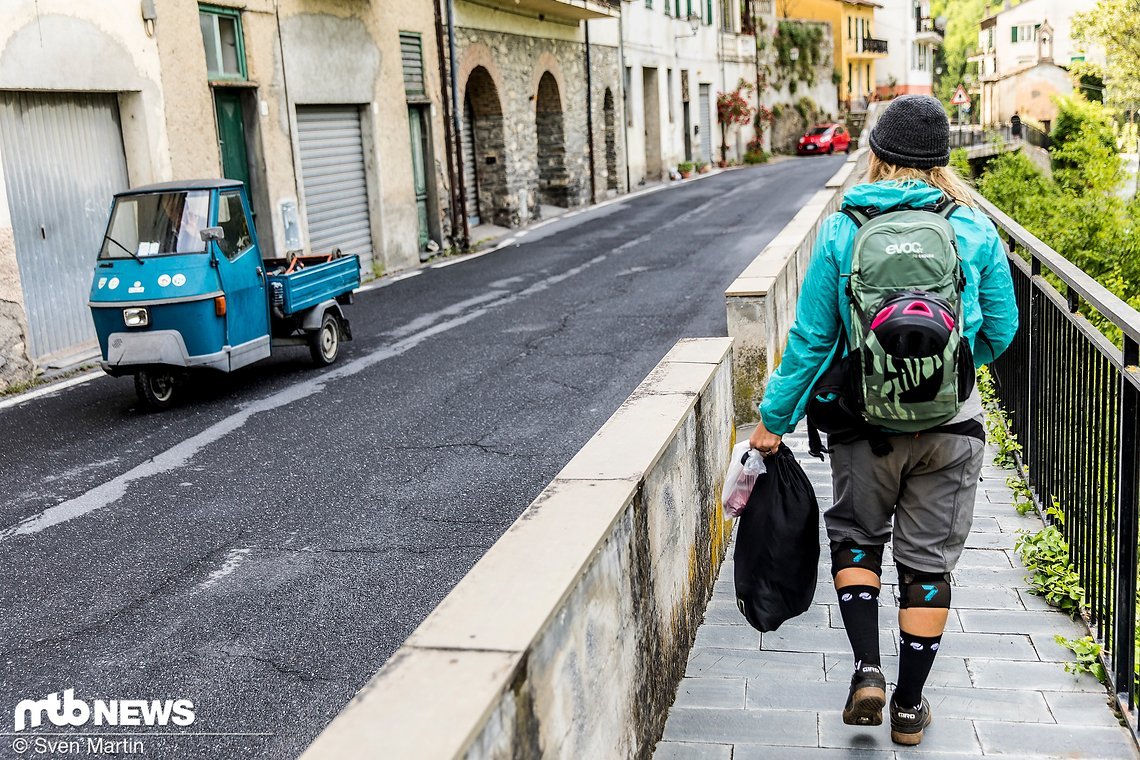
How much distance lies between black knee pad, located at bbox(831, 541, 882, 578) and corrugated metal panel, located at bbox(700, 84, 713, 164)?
1535 inches

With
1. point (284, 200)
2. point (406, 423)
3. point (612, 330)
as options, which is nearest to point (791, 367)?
point (406, 423)

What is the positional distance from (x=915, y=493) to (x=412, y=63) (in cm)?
1737

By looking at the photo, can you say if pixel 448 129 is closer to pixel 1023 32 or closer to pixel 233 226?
pixel 233 226

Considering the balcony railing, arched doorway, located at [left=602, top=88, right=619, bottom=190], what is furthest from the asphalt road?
the balcony railing

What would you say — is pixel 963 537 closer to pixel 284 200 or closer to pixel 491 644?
pixel 491 644

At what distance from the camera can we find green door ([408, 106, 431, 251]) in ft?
64.5

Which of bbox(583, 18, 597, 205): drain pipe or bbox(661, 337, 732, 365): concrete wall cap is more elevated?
bbox(583, 18, 597, 205): drain pipe

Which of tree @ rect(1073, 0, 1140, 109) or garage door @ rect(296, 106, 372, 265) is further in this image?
tree @ rect(1073, 0, 1140, 109)

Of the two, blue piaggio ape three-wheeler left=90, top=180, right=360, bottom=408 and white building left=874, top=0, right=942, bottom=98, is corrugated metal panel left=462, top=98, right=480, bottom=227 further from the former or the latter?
white building left=874, top=0, right=942, bottom=98

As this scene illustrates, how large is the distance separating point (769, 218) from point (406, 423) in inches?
563

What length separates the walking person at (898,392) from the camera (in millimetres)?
3035

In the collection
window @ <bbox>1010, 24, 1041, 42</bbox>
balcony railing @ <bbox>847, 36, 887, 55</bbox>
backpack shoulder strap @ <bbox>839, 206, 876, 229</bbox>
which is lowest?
backpack shoulder strap @ <bbox>839, 206, 876, 229</bbox>

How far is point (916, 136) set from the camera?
326 centimetres

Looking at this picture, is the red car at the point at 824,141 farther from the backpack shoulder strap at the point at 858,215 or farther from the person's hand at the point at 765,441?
the backpack shoulder strap at the point at 858,215
